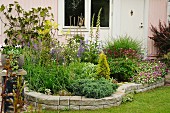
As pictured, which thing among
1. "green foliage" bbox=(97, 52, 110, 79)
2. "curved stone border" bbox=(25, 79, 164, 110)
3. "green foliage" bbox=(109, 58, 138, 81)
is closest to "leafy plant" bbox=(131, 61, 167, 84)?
"green foliage" bbox=(109, 58, 138, 81)

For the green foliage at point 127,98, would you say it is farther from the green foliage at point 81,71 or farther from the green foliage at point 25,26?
the green foliage at point 25,26

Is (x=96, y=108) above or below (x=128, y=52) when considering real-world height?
below

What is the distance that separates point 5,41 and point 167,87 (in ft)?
13.0

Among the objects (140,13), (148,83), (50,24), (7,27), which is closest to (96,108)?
(148,83)

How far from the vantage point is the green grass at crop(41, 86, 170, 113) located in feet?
15.6

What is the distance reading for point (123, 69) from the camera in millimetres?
6395

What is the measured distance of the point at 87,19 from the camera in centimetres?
838

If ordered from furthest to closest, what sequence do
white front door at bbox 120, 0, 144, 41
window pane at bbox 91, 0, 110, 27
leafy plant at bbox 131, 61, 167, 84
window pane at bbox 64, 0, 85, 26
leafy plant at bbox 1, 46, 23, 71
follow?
white front door at bbox 120, 0, 144, 41 → window pane at bbox 91, 0, 110, 27 → window pane at bbox 64, 0, 85, 26 → leafy plant at bbox 131, 61, 167, 84 → leafy plant at bbox 1, 46, 23, 71

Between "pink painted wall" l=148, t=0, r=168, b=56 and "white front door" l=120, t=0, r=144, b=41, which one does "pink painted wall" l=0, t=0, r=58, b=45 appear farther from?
"pink painted wall" l=148, t=0, r=168, b=56

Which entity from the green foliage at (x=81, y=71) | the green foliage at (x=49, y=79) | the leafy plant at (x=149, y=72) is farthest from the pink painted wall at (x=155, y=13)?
the green foliage at (x=49, y=79)

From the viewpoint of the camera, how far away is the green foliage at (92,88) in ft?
15.9

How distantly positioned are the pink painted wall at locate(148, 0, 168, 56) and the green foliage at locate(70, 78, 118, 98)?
418 cm

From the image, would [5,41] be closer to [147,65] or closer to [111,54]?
[111,54]

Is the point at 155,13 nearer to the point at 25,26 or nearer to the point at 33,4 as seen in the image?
the point at 33,4
